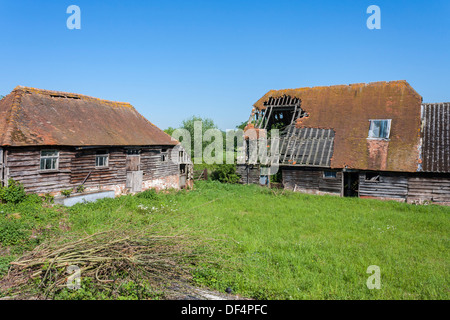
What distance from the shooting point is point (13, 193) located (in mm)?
12250

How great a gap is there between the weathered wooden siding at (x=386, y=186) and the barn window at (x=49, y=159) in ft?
58.4

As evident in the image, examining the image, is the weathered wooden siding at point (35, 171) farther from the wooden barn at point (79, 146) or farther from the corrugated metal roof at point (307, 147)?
the corrugated metal roof at point (307, 147)

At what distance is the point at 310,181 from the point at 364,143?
4346mm

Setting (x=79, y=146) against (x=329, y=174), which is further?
(x=329, y=174)

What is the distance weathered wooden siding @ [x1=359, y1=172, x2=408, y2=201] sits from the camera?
17250mm

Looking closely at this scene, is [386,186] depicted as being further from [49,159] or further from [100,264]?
[49,159]

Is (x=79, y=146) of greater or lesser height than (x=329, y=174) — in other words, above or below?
above

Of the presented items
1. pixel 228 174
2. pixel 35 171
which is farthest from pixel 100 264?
pixel 228 174

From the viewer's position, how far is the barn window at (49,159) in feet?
44.9

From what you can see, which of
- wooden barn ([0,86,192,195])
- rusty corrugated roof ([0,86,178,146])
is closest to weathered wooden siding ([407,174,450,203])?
wooden barn ([0,86,192,195])

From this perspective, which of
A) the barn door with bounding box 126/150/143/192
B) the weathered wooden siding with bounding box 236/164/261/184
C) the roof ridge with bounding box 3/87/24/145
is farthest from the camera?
the weathered wooden siding with bounding box 236/164/261/184

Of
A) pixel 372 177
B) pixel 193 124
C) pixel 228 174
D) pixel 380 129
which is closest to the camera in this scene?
pixel 372 177

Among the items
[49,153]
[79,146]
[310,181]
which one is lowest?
[310,181]

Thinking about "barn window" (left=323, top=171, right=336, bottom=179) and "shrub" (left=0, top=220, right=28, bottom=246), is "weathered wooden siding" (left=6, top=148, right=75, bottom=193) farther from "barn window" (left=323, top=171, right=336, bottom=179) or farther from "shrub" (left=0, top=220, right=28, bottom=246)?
"barn window" (left=323, top=171, right=336, bottom=179)
